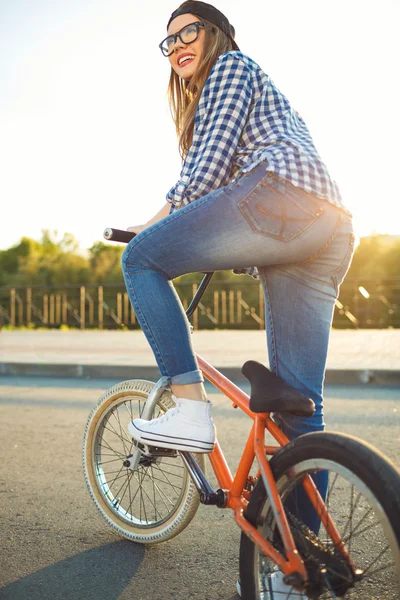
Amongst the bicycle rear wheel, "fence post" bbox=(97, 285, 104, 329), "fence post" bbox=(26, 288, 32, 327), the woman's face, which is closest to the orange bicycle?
the bicycle rear wheel

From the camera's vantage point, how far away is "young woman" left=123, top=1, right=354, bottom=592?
199 cm

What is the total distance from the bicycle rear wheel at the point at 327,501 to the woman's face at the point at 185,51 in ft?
4.24

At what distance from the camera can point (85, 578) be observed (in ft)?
8.28

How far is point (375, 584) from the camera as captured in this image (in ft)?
7.75

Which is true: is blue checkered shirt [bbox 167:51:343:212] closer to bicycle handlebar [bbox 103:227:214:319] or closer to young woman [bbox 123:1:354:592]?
young woman [bbox 123:1:354:592]

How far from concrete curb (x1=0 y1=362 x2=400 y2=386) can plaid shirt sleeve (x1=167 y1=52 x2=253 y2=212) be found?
6.05 meters

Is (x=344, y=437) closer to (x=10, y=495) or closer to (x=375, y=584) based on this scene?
(x=375, y=584)

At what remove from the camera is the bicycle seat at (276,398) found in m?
1.99

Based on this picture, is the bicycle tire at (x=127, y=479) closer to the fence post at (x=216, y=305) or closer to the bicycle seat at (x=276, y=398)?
the bicycle seat at (x=276, y=398)

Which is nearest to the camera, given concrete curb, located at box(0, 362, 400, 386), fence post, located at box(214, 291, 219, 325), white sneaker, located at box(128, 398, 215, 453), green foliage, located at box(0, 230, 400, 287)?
white sneaker, located at box(128, 398, 215, 453)

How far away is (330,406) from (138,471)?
11.9ft

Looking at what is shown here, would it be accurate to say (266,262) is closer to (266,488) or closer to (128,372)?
(266,488)

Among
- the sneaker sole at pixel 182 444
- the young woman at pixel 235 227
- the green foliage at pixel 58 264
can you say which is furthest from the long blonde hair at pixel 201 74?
the green foliage at pixel 58 264

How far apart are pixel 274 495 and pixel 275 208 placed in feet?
2.66
